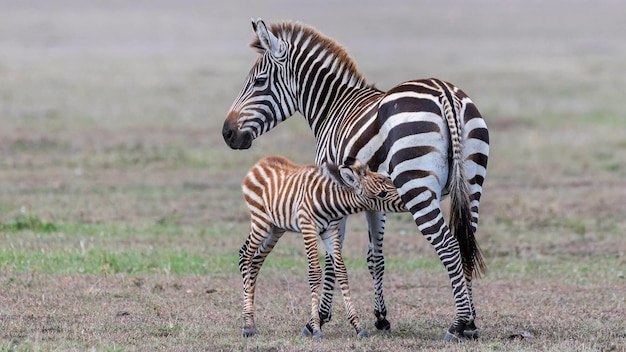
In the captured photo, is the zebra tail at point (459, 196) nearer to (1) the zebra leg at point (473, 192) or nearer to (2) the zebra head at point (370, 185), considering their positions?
(1) the zebra leg at point (473, 192)

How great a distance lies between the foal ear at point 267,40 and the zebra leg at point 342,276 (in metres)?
1.82

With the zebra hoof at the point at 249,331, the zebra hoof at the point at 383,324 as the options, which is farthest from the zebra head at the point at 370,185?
the zebra hoof at the point at 249,331

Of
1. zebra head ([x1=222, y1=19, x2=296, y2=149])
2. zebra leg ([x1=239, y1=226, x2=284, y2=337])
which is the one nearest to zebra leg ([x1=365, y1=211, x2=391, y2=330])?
zebra leg ([x1=239, y1=226, x2=284, y2=337])

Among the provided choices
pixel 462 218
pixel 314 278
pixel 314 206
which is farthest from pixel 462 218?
pixel 314 278

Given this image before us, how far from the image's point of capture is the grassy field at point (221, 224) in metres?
8.42

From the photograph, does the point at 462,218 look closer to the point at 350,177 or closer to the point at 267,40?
the point at 350,177

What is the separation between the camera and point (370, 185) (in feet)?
25.7

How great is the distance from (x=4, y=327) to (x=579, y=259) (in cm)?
700

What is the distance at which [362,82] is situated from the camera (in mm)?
9062

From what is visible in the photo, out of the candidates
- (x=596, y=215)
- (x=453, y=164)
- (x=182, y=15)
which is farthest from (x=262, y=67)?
(x=182, y=15)

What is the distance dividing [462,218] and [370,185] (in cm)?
74

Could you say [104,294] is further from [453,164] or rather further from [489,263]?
[489,263]

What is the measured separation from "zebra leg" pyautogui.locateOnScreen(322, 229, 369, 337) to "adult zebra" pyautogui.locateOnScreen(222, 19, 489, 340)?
52 centimetres

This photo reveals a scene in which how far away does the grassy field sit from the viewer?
27.6 feet
